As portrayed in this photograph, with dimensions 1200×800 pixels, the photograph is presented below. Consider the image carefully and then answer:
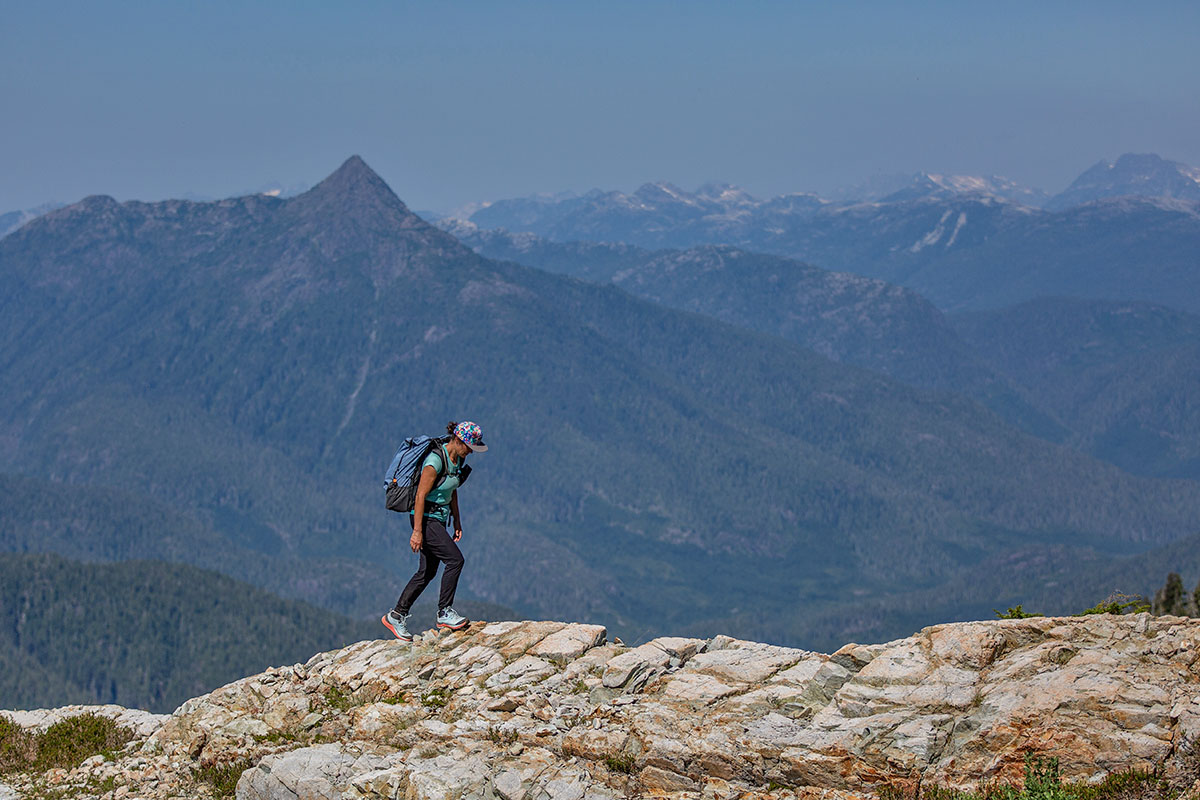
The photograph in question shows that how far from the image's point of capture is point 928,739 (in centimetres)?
3067

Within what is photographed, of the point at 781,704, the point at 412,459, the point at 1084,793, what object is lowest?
the point at 1084,793

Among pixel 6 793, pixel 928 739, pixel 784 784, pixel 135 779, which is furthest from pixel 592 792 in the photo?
pixel 6 793

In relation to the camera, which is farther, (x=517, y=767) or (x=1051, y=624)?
(x=1051, y=624)

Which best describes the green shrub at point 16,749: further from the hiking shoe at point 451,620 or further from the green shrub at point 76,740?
the hiking shoe at point 451,620

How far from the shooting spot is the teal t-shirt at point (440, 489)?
123 ft

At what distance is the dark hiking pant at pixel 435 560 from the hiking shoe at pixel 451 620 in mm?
547

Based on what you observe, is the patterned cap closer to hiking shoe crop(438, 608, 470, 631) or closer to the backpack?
the backpack

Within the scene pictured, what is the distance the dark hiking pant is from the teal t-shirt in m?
0.31

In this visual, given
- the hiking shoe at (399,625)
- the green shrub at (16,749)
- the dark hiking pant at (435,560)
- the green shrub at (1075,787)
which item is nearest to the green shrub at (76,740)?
the green shrub at (16,749)

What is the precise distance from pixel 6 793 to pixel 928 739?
2768 centimetres

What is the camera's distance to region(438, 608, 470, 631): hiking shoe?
4069 cm

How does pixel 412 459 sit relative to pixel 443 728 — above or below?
above

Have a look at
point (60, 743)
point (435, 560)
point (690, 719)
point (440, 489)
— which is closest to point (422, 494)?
point (440, 489)

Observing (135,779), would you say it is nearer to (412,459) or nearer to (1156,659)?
(412,459)
